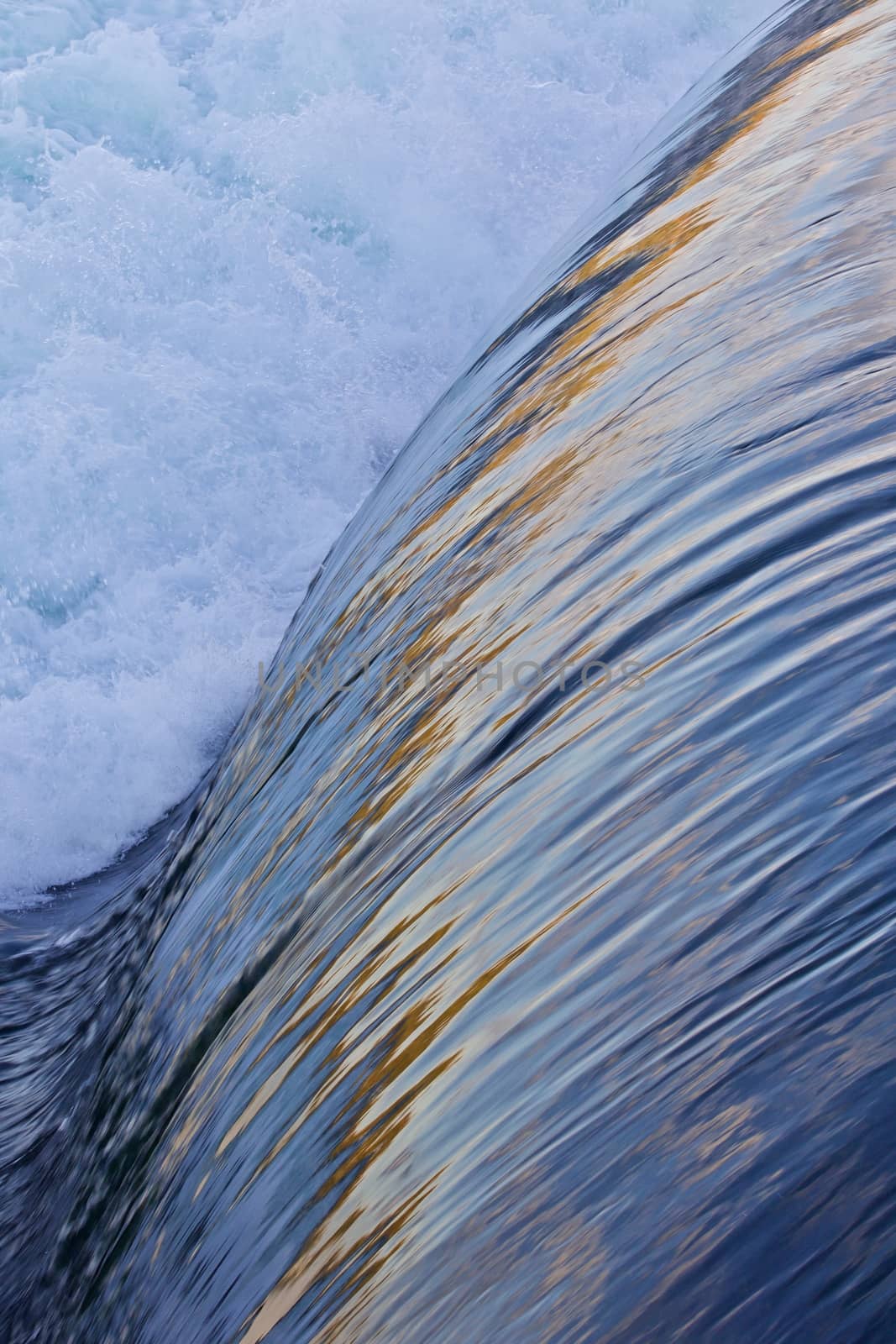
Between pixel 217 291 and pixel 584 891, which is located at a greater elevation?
pixel 217 291

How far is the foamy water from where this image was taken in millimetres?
4043

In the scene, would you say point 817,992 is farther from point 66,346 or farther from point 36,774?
point 66,346

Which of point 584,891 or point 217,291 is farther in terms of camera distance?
point 217,291

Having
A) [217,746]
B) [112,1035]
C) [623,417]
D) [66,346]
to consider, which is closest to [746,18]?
[66,346]

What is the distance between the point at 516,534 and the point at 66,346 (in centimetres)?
386

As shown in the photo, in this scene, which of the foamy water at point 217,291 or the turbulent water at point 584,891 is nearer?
the turbulent water at point 584,891

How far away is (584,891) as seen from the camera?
3.49ft

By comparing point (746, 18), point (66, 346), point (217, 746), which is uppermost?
point (746, 18)

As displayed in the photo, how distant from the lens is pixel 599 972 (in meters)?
0.98

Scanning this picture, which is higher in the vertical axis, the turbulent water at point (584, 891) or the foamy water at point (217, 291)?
the foamy water at point (217, 291)

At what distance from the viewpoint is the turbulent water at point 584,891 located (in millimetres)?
835

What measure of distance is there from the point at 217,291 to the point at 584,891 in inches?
184

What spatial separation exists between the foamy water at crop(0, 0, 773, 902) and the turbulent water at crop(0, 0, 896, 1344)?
6.53ft

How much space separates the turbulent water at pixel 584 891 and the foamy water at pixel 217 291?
78.3 inches
